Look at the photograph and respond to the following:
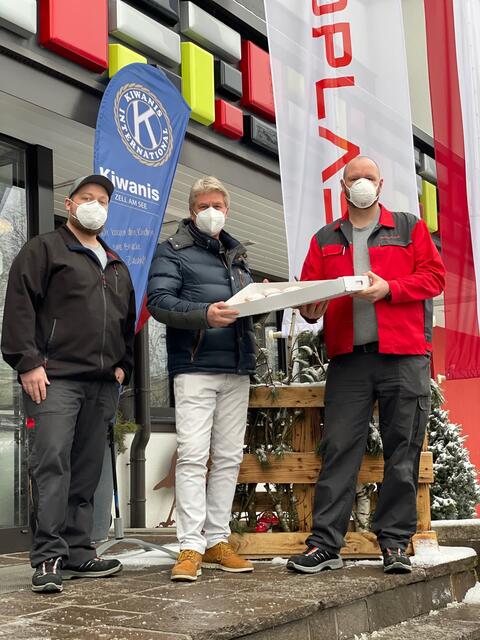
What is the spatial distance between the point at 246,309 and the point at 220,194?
678 millimetres

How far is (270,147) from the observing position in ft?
26.3

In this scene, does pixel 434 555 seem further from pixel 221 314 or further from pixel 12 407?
pixel 12 407

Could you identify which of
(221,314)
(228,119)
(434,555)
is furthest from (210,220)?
(228,119)

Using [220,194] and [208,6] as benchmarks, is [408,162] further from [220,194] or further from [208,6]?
[208,6]

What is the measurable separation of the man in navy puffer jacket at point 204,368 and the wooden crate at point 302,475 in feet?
1.22

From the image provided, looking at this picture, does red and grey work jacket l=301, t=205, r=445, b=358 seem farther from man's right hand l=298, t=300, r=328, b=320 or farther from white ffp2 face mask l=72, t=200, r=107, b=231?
white ffp2 face mask l=72, t=200, r=107, b=231

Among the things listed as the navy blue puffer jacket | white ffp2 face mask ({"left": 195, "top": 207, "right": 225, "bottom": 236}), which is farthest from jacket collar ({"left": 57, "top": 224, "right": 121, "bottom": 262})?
white ffp2 face mask ({"left": 195, "top": 207, "right": 225, "bottom": 236})

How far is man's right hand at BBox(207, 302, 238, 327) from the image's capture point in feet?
13.0

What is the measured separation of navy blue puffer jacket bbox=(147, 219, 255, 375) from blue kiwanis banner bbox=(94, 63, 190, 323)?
1231 millimetres

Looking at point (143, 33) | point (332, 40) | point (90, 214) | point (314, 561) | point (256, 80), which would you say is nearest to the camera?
point (90, 214)

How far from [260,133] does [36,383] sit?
15.2ft

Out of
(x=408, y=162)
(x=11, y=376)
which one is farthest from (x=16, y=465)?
(x=408, y=162)

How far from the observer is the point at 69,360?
3961mm

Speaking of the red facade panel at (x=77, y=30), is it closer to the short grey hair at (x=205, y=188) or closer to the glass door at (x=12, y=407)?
the glass door at (x=12, y=407)
